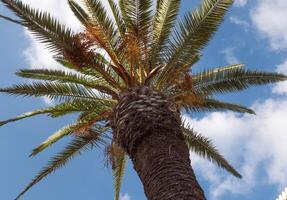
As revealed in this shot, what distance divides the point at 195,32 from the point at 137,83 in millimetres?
1708

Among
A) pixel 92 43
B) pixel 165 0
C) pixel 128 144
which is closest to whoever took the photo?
pixel 128 144

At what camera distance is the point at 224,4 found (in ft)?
39.5

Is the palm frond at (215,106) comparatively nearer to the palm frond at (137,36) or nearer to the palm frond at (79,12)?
the palm frond at (137,36)

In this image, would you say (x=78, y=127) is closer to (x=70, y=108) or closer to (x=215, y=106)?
(x=70, y=108)

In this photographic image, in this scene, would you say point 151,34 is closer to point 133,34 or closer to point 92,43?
point 133,34

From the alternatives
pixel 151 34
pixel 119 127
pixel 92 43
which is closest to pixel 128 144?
pixel 119 127

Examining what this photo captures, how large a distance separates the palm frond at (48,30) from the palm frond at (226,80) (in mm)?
3626

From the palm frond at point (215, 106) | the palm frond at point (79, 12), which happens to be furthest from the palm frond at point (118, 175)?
the palm frond at point (79, 12)

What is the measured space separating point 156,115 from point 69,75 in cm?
436

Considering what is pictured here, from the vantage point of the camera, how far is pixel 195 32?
484 inches

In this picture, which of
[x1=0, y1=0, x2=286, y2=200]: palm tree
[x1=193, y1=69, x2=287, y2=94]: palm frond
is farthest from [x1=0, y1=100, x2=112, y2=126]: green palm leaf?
[x1=193, y1=69, x2=287, y2=94]: palm frond

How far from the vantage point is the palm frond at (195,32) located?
12141 millimetres

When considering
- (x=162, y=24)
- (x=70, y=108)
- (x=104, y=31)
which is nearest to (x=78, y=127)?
(x=70, y=108)

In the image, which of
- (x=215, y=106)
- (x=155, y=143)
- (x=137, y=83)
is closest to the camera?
(x=155, y=143)
